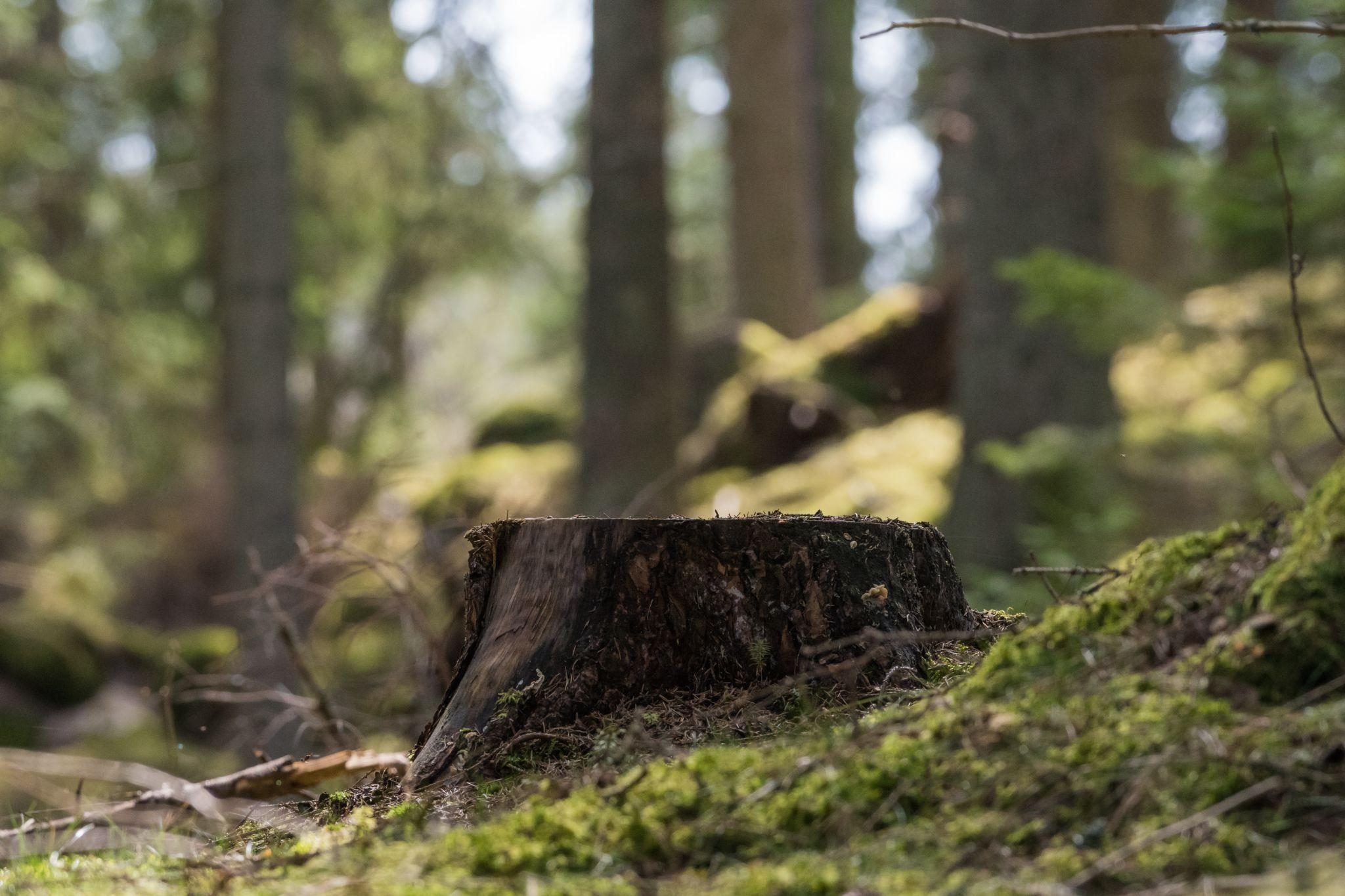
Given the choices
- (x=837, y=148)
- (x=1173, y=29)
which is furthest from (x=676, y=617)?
(x=837, y=148)

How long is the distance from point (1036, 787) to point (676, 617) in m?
1.11

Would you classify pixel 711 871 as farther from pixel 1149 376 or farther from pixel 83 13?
pixel 83 13

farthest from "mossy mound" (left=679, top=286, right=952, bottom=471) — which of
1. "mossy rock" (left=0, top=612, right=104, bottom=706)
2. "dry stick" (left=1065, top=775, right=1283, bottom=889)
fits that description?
Answer: "dry stick" (left=1065, top=775, right=1283, bottom=889)

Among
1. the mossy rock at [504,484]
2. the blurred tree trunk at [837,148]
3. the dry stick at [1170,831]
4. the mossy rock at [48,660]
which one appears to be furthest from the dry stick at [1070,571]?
the blurred tree trunk at [837,148]

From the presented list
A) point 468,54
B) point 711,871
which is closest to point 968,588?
point 711,871

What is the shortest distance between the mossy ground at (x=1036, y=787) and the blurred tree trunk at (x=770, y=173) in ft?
38.4

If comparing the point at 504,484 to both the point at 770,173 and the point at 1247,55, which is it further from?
the point at 1247,55

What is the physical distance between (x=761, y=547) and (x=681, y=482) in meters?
7.11

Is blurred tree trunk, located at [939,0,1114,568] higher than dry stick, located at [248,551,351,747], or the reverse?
blurred tree trunk, located at [939,0,1114,568]

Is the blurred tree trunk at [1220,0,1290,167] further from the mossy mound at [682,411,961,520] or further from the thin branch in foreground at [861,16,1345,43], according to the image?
the thin branch in foreground at [861,16,1345,43]

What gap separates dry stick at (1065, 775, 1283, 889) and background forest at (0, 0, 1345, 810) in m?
1.19

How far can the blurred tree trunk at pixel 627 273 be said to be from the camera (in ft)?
29.5

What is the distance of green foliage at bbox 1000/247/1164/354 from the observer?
6.00m

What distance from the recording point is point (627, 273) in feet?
29.8
